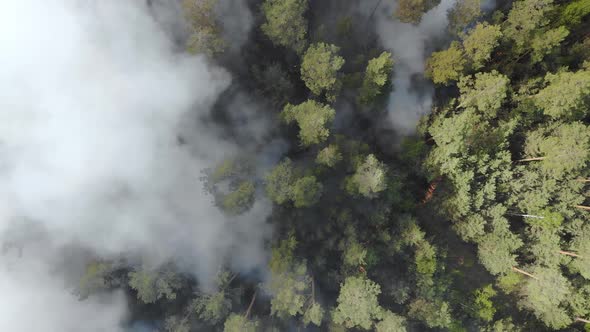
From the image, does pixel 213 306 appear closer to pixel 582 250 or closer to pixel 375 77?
pixel 375 77

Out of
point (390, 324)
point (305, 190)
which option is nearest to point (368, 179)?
point (305, 190)

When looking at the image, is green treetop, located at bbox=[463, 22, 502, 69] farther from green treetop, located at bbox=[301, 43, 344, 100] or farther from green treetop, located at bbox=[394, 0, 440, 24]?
green treetop, located at bbox=[301, 43, 344, 100]

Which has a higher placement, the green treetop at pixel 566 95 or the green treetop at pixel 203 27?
the green treetop at pixel 566 95

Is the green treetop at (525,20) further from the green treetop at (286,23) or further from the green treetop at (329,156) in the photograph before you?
the green treetop at (329,156)

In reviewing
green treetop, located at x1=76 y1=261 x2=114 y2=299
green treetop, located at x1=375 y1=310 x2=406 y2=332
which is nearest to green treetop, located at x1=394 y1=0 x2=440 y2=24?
green treetop, located at x1=375 y1=310 x2=406 y2=332

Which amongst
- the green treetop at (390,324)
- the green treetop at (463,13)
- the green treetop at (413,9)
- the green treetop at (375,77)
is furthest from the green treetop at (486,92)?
the green treetop at (390,324)

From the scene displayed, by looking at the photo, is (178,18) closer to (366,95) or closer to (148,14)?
(148,14)

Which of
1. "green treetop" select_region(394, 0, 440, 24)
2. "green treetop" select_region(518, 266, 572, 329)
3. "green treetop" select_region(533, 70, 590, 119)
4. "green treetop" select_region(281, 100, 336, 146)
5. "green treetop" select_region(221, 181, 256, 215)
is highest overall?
"green treetop" select_region(394, 0, 440, 24)
